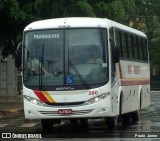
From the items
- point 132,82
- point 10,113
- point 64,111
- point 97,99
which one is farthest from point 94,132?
point 10,113

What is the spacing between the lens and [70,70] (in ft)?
52.8

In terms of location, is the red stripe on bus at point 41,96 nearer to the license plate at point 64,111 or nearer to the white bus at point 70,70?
the white bus at point 70,70

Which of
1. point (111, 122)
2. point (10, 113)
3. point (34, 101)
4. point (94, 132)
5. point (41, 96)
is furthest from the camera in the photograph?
point (10, 113)

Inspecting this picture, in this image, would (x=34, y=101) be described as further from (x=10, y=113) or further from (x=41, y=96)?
(x=10, y=113)

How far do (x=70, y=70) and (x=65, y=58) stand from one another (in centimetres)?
37

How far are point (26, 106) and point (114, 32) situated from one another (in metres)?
Answer: 3.59

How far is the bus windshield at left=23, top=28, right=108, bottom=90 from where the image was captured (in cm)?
1605

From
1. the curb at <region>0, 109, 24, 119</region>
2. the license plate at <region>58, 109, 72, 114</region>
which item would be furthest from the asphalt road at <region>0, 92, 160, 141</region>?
the curb at <region>0, 109, 24, 119</region>

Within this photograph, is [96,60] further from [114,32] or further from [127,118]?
[127,118]

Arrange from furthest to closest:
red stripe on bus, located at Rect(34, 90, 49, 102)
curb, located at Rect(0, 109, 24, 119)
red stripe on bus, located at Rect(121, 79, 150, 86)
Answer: curb, located at Rect(0, 109, 24, 119)
red stripe on bus, located at Rect(121, 79, 150, 86)
red stripe on bus, located at Rect(34, 90, 49, 102)

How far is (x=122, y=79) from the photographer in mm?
18453

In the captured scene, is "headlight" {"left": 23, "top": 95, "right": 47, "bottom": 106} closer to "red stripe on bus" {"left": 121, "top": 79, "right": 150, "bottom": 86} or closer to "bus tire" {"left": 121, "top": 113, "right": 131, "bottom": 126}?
"red stripe on bus" {"left": 121, "top": 79, "right": 150, "bottom": 86}

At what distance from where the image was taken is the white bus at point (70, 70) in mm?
15875

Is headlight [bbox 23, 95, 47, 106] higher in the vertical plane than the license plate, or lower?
higher
